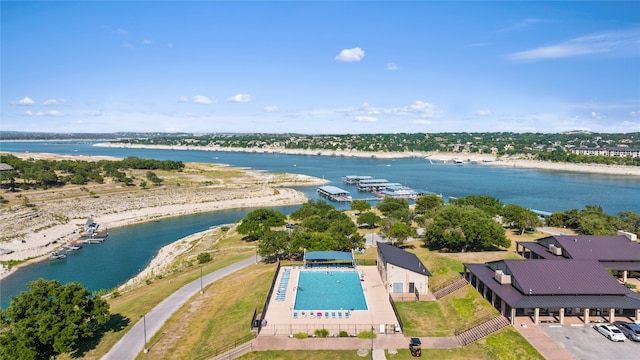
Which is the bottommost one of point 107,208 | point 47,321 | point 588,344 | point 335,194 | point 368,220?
point 107,208

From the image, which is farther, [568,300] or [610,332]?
[568,300]

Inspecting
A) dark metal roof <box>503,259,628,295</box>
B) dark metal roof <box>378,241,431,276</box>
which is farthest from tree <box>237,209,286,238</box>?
dark metal roof <box>503,259,628,295</box>

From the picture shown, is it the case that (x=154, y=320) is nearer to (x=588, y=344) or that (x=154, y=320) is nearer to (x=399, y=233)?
(x=588, y=344)

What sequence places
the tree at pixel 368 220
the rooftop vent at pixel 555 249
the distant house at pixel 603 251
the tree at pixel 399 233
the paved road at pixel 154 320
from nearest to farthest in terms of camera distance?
the paved road at pixel 154 320 → the distant house at pixel 603 251 → the rooftop vent at pixel 555 249 → the tree at pixel 399 233 → the tree at pixel 368 220

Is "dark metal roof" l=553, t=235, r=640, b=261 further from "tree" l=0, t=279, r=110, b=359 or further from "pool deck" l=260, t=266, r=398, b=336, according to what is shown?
"tree" l=0, t=279, r=110, b=359

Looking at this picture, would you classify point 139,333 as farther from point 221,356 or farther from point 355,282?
point 355,282

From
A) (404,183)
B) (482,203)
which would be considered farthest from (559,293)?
(404,183)

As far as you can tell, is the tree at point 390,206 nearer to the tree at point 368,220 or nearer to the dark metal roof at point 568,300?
the tree at point 368,220

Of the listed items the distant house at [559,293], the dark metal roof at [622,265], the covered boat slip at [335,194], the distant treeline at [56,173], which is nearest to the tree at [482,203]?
the dark metal roof at [622,265]
